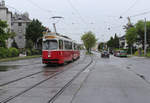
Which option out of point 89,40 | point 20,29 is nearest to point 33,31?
point 20,29

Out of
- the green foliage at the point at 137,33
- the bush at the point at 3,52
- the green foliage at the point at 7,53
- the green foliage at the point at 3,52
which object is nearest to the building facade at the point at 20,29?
the green foliage at the point at 7,53

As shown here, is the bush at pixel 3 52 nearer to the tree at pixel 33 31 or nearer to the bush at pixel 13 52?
the bush at pixel 13 52

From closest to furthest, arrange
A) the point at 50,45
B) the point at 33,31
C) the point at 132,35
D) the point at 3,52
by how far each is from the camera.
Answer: the point at 50,45, the point at 3,52, the point at 132,35, the point at 33,31

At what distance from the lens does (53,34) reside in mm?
19656

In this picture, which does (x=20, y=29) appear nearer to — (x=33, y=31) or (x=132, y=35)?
(x=33, y=31)

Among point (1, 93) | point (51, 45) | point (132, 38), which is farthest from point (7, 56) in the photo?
point (132, 38)

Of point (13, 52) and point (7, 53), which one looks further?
point (13, 52)

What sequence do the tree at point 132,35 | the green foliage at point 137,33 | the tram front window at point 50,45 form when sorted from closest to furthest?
1. the tram front window at point 50,45
2. the green foliage at point 137,33
3. the tree at point 132,35

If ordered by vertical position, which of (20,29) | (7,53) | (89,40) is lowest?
(7,53)

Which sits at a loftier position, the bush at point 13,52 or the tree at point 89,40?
the tree at point 89,40

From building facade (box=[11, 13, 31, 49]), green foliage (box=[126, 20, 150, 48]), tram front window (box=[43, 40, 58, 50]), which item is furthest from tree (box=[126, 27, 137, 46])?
tram front window (box=[43, 40, 58, 50])

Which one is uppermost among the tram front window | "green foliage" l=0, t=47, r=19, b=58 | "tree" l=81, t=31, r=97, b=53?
"tree" l=81, t=31, r=97, b=53

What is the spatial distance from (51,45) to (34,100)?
13.2 m

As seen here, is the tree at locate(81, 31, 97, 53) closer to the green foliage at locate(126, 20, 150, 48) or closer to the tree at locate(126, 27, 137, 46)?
the green foliage at locate(126, 20, 150, 48)
